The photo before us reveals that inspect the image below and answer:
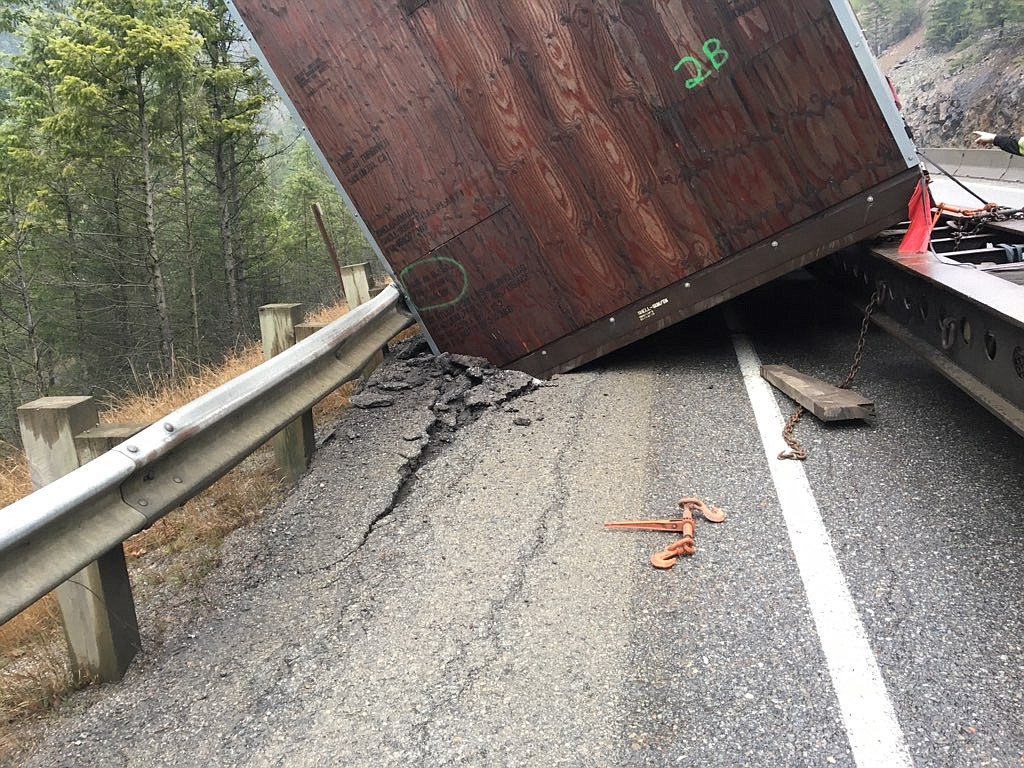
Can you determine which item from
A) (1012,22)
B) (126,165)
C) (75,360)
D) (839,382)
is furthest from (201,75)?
(1012,22)

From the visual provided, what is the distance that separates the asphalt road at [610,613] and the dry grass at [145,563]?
14cm

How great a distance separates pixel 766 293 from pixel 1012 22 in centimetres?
3682

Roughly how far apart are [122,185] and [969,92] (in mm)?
32661

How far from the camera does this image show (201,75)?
17.7 m

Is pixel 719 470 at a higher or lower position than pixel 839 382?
higher

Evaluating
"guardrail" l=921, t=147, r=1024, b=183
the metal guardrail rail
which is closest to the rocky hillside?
"guardrail" l=921, t=147, r=1024, b=183

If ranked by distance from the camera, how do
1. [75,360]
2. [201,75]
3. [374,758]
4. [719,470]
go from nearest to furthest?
[374,758] → [719,470] → [201,75] → [75,360]

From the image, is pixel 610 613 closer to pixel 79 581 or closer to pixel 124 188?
pixel 79 581

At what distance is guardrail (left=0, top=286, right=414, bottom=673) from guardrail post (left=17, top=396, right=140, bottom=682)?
0.12 ft

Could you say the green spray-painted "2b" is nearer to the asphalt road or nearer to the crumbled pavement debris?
the asphalt road

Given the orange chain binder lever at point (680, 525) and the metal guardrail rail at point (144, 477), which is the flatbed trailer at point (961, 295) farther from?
the metal guardrail rail at point (144, 477)

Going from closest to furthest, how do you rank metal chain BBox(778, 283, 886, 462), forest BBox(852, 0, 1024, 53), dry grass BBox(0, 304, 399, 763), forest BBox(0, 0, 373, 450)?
dry grass BBox(0, 304, 399, 763), metal chain BBox(778, 283, 886, 462), forest BBox(0, 0, 373, 450), forest BBox(852, 0, 1024, 53)

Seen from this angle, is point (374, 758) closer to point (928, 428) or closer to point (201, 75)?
point (928, 428)

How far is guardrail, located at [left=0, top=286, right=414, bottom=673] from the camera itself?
1.95m
